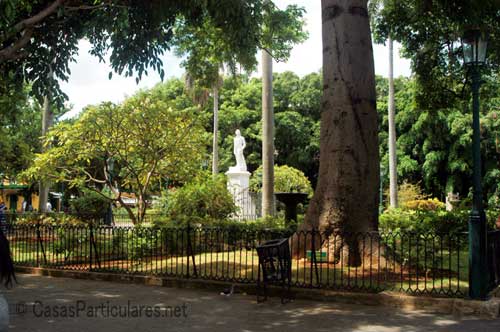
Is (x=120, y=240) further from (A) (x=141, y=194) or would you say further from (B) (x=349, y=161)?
(B) (x=349, y=161)

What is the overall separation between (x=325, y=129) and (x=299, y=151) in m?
31.5

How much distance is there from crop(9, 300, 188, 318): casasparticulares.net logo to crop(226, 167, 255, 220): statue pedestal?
1381cm

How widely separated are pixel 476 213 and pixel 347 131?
3.76 meters

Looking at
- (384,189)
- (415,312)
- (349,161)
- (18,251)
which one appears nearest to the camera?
(415,312)

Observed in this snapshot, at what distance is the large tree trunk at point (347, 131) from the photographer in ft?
36.4

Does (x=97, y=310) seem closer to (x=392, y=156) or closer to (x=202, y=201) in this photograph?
(x=202, y=201)

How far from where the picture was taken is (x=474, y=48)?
8.64 m

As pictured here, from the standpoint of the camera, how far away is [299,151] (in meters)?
43.1

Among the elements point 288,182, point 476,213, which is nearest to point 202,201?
point 476,213

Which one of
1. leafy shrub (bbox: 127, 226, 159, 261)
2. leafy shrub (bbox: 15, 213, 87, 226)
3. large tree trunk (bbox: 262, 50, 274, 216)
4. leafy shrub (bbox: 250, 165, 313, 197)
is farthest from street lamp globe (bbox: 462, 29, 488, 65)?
leafy shrub (bbox: 250, 165, 313, 197)

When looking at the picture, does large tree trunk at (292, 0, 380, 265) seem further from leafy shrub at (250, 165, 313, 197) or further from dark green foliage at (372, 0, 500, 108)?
leafy shrub at (250, 165, 313, 197)

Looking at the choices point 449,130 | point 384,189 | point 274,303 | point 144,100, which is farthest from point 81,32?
point 384,189

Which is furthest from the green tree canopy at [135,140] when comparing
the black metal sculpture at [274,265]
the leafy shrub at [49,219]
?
the black metal sculpture at [274,265]

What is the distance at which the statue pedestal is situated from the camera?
76.6ft
